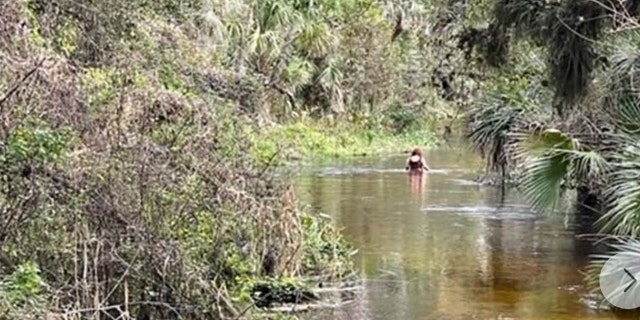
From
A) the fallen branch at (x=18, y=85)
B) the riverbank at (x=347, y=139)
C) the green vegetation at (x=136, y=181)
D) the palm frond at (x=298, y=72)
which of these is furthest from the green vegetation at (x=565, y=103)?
the palm frond at (x=298, y=72)

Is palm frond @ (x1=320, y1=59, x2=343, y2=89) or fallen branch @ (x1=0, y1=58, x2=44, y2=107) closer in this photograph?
fallen branch @ (x1=0, y1=58, x2=44, y2=107)

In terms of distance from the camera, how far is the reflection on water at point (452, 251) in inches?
384

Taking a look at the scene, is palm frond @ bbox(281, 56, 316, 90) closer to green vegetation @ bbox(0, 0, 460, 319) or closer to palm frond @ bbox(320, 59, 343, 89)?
palm frond @ bbox(320, 59, 343, 89)

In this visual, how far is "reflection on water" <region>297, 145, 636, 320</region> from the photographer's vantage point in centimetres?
977

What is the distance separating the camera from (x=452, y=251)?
42.1ft

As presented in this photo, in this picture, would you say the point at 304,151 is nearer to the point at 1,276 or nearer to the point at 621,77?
the point at 621,77

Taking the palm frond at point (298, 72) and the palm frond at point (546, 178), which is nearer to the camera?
the palm frond at point (546, 178)

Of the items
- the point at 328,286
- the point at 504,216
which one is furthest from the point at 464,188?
the point at 328,286

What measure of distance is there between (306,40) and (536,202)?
20.5 m

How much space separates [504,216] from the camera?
638 inches

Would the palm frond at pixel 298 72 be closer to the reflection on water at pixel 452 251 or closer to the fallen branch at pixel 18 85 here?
the reflection on water at pixel 452 251

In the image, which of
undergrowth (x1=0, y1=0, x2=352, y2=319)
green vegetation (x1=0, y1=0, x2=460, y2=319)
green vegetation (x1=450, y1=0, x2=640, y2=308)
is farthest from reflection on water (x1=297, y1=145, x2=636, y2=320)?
undergrowth (x1=0, y1=0, x2=352, y2=319)

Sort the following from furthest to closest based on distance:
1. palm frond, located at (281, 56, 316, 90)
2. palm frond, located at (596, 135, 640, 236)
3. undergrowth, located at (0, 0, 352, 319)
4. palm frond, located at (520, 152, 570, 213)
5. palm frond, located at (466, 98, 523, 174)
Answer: palm frond, located at (281, 56, 316, 90) < palm frond, located at (466, 98, 523, 174) < palm frond, located at (520, 152, 570, 213) < palm frond, located at (596, 135, 640, 236) < undergrowth, located at (0, 0, 352, 319)

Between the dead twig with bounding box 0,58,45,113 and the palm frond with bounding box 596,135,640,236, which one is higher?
the dead twig with bounding box 0,58,45,113
